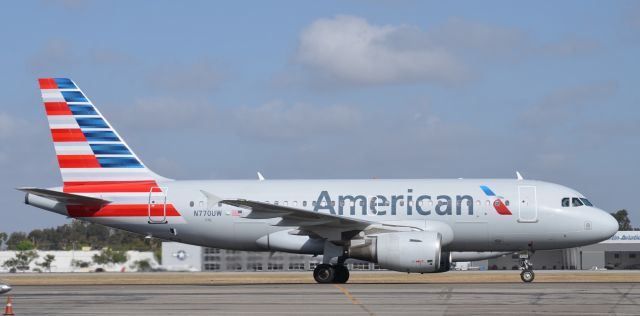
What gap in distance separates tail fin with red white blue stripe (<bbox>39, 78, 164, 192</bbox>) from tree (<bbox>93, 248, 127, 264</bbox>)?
1698 cm

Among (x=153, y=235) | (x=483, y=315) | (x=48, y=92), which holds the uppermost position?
(x=48, y=92)

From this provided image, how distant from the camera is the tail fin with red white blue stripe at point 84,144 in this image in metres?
38.6

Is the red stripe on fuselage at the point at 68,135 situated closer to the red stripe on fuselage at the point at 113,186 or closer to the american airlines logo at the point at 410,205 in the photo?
the red stripe on fuselage at the point at 113,186

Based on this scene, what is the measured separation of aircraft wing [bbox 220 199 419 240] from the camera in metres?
33.8

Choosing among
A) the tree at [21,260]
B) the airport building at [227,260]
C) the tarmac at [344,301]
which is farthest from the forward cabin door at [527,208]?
the tree at [21,260]

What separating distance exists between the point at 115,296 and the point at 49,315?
647cm

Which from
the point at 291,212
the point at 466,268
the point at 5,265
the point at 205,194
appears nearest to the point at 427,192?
the point at 291,212

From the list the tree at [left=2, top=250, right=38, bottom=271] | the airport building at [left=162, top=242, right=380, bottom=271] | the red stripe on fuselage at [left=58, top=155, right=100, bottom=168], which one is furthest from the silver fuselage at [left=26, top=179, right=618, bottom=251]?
the tree at [left=2, top=250, right=38, bottom=271]

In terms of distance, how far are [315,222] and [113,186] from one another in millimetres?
8576

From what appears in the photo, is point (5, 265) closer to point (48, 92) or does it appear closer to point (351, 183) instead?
point (48, 92)

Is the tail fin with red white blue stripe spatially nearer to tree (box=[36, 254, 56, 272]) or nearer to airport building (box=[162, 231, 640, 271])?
airport building (box=[162, 231, 640, 271])

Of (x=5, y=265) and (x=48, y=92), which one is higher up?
(x=48, y=92)

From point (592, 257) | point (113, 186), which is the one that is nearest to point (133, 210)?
point (113, 186)

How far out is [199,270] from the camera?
162 feet
